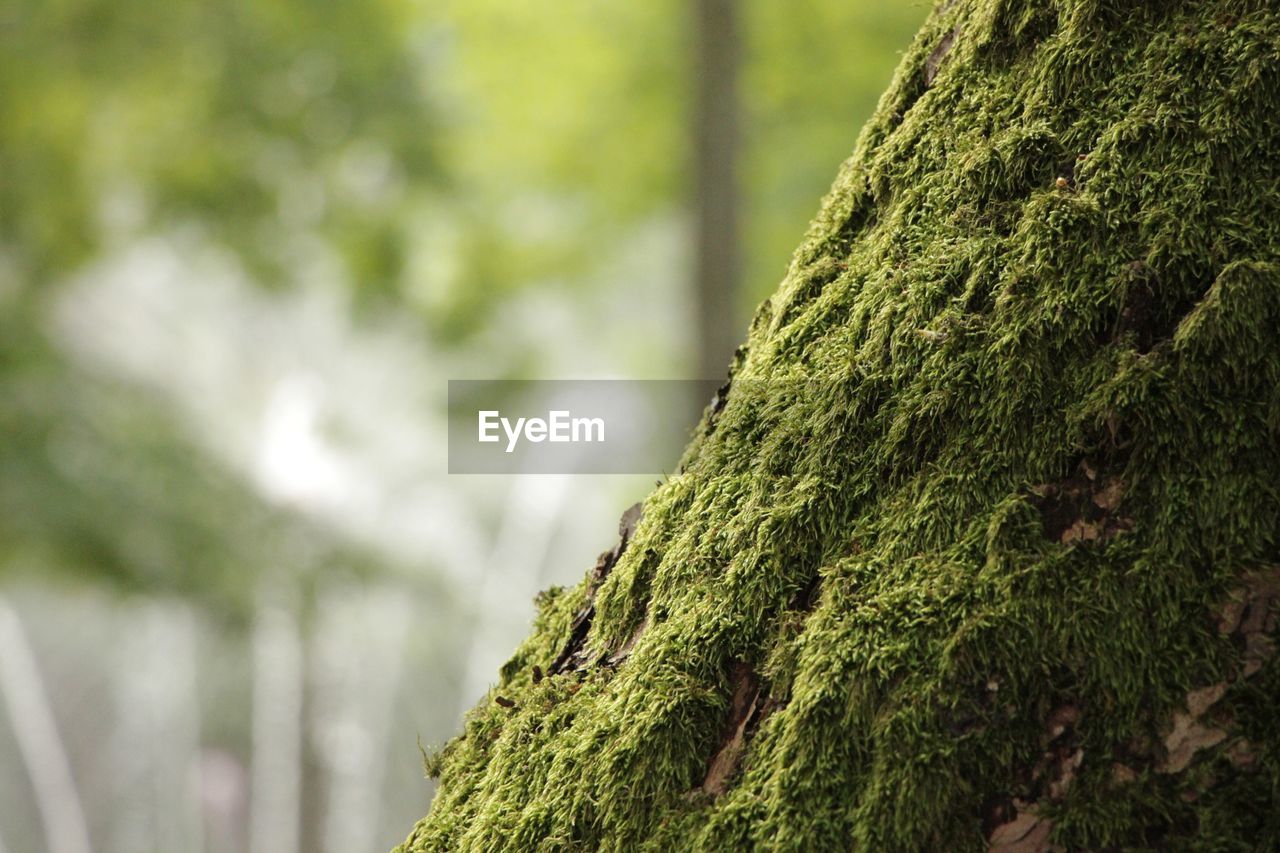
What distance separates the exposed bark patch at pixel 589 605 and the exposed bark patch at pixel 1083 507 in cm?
39

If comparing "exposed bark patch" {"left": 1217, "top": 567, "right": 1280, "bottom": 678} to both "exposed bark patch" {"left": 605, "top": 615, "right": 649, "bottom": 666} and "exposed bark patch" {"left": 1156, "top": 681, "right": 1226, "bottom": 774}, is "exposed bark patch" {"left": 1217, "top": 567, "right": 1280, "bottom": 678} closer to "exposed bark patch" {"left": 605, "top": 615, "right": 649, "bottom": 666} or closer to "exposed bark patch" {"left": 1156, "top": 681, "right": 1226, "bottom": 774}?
"exposed bark patch" {"left": 1156, "top": 681, "right": 1226, "bottom": 774}

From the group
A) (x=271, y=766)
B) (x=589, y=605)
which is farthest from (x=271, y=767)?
(x=589, y=605)

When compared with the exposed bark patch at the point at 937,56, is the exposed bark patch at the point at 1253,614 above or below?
below

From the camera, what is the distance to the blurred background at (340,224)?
15.1 feet

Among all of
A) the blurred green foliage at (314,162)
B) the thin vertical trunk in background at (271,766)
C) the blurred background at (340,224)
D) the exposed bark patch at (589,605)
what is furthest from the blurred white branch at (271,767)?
the exposed bark patch at (589,605)

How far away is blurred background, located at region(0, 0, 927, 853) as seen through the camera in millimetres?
4617

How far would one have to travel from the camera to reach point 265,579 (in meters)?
5.50

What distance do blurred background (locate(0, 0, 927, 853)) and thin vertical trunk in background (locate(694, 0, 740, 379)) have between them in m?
0.01

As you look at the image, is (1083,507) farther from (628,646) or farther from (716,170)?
(716,170)

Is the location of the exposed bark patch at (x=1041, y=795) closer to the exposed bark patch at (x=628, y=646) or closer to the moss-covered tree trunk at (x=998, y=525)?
the moss-covered tree trunk at (x=998, y=525)

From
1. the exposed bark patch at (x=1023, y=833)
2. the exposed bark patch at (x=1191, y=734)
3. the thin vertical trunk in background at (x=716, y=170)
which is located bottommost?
the exposed bark patch at (x=1023, y=833)

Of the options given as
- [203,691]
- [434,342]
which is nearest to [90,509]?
[434,342]

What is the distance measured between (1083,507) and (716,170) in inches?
142

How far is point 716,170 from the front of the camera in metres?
4.16
